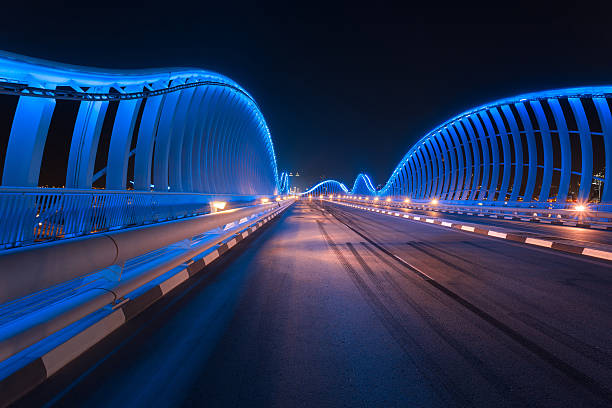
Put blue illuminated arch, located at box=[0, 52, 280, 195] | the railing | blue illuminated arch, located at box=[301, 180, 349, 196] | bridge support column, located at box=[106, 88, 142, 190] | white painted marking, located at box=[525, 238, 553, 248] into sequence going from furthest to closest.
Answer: blue illuminated arch, located at box=[301, 180, 349, 196] < bridge support column, located at box=[106, 88, 142, 190] < blue illuminated arch, located at box=[0, 52, 280, 195] < white painted marking, located at box=[525, 238, 553, 248] < the railing

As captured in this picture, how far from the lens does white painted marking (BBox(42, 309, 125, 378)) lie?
2.17 meters

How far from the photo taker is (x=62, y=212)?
5059 mm

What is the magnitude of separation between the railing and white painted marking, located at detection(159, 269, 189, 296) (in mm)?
1833

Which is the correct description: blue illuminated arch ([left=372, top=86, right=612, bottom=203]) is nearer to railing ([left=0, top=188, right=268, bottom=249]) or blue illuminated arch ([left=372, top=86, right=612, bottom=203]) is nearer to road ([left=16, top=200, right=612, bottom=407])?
road ([left=16, top=200, right=612, bottom=407])

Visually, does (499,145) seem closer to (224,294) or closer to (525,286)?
(525,286)

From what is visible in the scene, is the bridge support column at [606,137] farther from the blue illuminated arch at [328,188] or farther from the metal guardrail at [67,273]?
the blue illuminated arch at [328,188]

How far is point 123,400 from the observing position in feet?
6.21

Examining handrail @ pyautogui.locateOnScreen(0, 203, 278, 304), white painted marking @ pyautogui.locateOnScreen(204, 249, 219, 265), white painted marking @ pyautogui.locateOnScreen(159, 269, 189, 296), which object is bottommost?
white painted marking @ pyautogui.locateOnScreen(204, 249, 219, 265)

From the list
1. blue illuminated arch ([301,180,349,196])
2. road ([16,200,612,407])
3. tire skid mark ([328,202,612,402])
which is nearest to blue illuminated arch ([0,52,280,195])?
road ([16,200,612,407])

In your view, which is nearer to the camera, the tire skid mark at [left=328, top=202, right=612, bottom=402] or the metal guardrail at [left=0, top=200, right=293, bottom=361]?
the tire skid mark at [left=328, top=202, right=612, bottom=402]

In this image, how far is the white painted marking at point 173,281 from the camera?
4075 millimetres

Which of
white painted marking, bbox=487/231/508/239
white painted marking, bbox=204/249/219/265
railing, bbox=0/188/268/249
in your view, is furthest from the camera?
white painted marking, bbox=487/231/508/239

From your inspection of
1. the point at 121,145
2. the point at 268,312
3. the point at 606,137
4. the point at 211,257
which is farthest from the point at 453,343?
the point at 606,137

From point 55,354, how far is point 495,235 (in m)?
11.9
